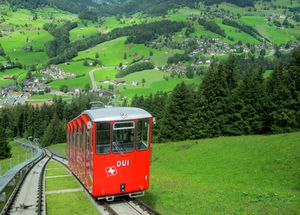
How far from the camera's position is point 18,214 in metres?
17.5

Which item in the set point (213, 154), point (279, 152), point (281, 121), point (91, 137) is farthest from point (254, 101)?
point (91, 137)

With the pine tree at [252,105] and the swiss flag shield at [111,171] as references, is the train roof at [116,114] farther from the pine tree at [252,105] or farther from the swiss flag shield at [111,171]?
the pine tree at [252,105]

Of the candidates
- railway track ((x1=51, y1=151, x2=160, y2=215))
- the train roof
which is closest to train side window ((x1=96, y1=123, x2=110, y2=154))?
the train roof

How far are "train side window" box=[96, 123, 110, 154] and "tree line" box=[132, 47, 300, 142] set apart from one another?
38301 mm

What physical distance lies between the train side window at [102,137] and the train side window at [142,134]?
5.25 ft

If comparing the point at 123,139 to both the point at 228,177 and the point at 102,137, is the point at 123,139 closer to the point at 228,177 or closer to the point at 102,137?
the point at 102,137

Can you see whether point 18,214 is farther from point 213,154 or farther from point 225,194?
point 213,154


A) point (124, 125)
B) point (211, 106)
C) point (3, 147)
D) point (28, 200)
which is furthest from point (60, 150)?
point (124, 125)

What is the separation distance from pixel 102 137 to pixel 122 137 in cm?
103

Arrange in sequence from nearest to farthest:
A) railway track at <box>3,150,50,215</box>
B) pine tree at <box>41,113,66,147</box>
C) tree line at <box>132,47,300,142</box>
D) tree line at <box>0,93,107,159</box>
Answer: railway track at <box>3,150,50,215</box> → tree line at <box>132,47,300,142</box> → pine tree at <box>41,113,66,147</box> → tree line at <box>0,93,107,159</box>

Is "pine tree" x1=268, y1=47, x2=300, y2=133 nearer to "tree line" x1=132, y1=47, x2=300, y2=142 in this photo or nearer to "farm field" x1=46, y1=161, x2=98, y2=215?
"tree line" x1=132, y1=47, x2=300, y2=142

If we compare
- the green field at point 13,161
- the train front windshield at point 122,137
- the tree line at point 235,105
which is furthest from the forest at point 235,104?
the train front windshield at point 122,137

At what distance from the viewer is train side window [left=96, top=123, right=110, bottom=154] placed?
60.4ft

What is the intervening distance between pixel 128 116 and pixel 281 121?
38.8 m
